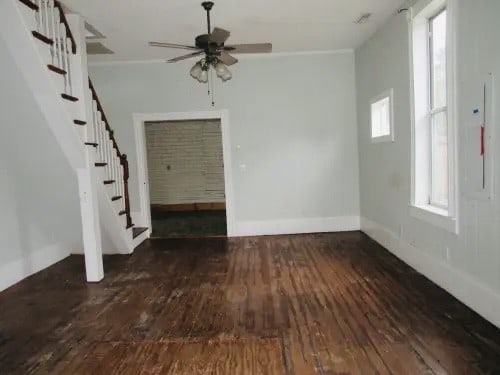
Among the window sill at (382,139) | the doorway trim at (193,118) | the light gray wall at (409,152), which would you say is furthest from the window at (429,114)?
the doorway trim at (193,118)

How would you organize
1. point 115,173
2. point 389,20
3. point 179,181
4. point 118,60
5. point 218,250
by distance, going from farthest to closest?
1. point 179,181
2. point 118,60
3. point 218,250
4. point 115,173
5. point 389,20

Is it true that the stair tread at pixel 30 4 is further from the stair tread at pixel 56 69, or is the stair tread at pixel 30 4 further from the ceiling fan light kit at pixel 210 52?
the ceiling fan light kit at pixel 210 52

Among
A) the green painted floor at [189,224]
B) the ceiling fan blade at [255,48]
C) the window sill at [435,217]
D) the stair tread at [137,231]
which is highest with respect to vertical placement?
the ceiling fan blade at [255,48]

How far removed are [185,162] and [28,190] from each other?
535 cm

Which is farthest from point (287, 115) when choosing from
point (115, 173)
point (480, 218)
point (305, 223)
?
point (480, 218)

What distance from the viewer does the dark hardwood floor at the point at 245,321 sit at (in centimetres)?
242

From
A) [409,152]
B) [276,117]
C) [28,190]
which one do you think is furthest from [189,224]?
[409,152]

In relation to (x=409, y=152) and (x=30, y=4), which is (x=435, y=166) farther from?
(x=30, y=4)

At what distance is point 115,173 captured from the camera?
5.16 m

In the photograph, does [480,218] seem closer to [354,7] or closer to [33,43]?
[354,7]

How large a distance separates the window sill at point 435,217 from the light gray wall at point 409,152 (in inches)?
2.8

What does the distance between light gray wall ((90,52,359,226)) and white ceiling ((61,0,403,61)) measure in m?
0.57

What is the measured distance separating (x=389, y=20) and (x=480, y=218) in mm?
2948

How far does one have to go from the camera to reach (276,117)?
626 cm
